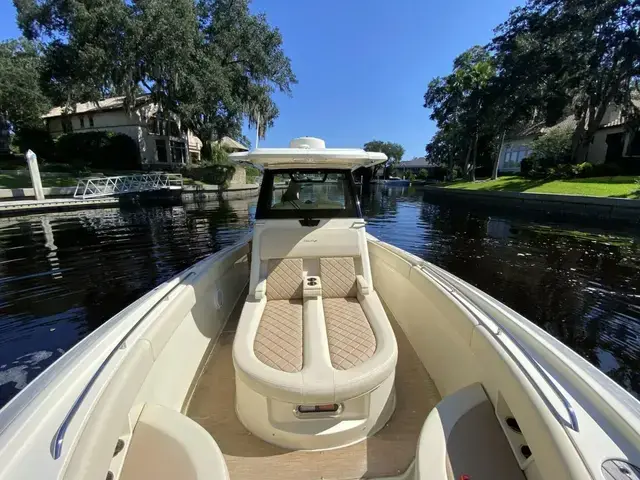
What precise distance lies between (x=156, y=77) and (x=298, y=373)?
27234 mm

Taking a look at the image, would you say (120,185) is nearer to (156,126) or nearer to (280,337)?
(156,126)

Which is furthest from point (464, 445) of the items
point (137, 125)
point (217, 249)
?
point (137, 125)

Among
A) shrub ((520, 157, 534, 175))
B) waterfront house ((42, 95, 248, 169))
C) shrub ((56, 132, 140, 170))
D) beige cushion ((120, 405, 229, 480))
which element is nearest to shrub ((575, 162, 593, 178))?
shrub ((520, 157, 534, 175))

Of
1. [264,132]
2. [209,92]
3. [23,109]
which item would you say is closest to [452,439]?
[209,92]

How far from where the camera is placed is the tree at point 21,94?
90.2 ft

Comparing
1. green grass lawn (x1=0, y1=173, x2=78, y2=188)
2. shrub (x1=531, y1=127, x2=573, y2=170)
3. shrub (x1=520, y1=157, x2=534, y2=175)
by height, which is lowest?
green grass lawn (x1=0, y1=173, x2=78, y2=188)

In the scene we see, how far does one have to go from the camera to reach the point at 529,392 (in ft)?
4.68

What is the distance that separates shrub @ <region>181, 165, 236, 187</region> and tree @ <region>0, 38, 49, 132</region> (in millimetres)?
13087

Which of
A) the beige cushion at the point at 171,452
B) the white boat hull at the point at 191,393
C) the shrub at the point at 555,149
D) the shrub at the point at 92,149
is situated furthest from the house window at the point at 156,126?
the beige cushion at the point at 171,452

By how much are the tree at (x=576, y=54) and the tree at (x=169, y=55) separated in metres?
19.1

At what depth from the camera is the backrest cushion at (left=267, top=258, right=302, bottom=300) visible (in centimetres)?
322

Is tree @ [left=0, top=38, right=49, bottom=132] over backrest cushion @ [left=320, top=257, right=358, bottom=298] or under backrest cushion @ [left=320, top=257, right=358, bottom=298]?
over

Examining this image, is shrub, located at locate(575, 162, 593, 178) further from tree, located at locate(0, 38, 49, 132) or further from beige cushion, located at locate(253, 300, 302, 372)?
tree, located at locate(0, 38, 49, 132)

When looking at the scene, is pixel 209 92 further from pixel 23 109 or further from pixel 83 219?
pixel 23 109
